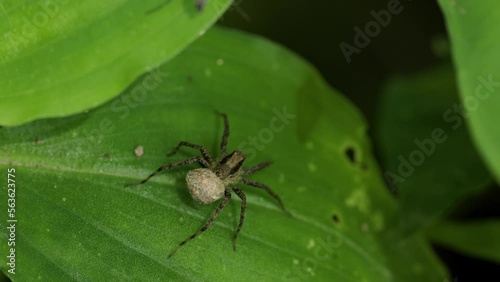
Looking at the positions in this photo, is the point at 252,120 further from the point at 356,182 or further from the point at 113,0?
the point at 113,0

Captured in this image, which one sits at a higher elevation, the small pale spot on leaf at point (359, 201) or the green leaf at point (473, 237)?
the small pale spot on leaf at point (359, 201)

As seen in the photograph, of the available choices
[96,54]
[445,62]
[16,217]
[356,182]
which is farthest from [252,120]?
[445,62]

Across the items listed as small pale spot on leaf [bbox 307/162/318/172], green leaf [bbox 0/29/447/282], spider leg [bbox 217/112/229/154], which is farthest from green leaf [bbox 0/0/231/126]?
small pale spot on leaf [bbox 307/162/318/172]

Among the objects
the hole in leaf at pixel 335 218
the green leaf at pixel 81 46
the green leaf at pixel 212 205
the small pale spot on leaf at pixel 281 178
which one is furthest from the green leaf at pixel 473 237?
the green leaf at pixel 81 46

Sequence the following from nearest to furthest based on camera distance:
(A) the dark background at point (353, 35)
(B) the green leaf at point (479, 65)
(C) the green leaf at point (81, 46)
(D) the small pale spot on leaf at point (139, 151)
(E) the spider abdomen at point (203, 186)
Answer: (B) the green leaf at point (479, 65) < (C) the green leaf at point (81, 46) < (E) the spider abdomen at point (203, 186) < (D) the small pale spot on leaf at point (139, 151) < (A) the dark background at point (353, 35)

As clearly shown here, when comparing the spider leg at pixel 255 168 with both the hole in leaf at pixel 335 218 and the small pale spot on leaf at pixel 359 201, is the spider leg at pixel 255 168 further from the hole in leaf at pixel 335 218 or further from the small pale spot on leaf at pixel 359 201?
the small pale spot on leaf at pixel 359 201

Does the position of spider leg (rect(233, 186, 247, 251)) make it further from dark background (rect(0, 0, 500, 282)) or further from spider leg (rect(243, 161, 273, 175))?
dark background (rect(0, 0, 500, 282))

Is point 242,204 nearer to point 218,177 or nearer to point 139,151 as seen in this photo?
point 218,177
